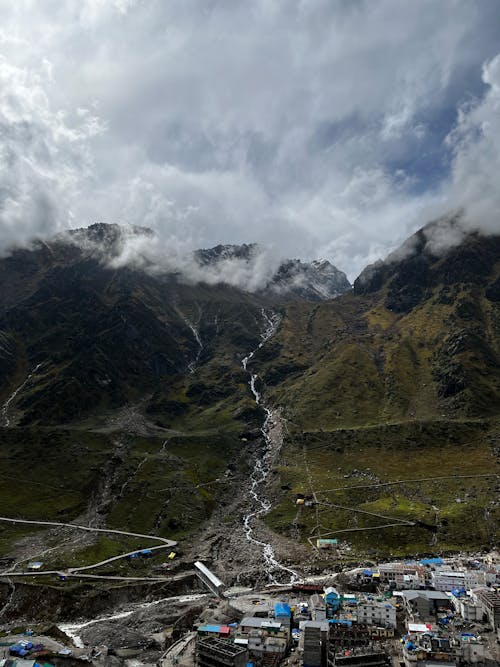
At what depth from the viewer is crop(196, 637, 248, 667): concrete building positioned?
95062mm

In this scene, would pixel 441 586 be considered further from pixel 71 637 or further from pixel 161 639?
pixel 71 637

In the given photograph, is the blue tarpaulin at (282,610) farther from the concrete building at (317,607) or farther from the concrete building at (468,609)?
the concrete building at (468,609)

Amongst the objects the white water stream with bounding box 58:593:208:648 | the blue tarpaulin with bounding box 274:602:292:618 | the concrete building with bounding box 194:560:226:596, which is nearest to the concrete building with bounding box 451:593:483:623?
the blue tarpaulin with bounding box 274:602:292:618

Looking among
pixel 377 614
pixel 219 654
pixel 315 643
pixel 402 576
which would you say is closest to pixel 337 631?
pixel 315 643

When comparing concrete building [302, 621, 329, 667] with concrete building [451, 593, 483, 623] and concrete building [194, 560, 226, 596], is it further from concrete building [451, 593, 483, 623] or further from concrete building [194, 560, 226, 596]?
concrete building [194, 560, 226, 596]

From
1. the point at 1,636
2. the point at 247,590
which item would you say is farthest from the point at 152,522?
the point at 1,636

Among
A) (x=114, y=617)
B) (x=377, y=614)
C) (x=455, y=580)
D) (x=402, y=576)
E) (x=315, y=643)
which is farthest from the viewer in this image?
(x=402, y=576)

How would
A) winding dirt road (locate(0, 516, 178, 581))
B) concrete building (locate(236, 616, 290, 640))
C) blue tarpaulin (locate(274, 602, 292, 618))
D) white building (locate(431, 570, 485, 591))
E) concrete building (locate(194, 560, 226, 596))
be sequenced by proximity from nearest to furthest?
concrete building (locate(236, 616, 290, 640))
blue tarpaulin (locate(274, 602, 292, 618))
white building (locate(431, 570, 485, 591))
concrete building (locate(194, 560, 226, 596))
winding dirt road (locate(0, 516, 178, 581))

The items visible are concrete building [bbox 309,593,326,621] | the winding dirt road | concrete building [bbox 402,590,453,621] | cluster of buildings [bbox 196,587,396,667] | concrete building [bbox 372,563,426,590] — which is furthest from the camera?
the winding dirt road

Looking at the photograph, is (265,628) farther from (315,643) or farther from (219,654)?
(315,643)

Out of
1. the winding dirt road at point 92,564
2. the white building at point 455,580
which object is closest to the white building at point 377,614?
the white building at point 455,580

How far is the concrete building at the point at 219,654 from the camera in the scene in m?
95.1

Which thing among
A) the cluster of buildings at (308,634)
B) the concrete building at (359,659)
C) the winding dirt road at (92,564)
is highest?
the winding dirt road at (92,564)

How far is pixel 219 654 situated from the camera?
317 feet
